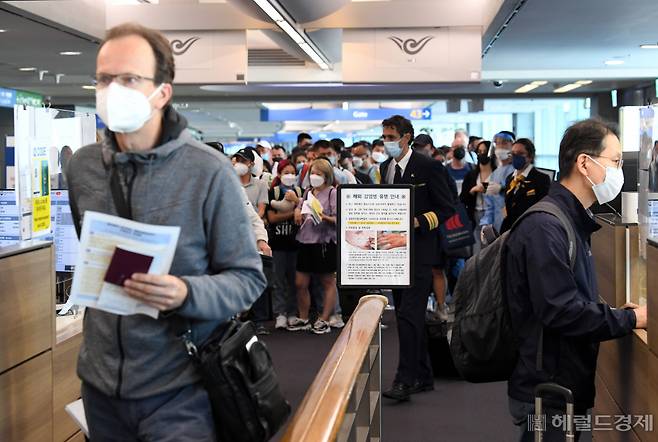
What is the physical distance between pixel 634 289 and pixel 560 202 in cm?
118

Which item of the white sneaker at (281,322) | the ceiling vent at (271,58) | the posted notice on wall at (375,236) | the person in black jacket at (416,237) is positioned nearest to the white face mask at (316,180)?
the white sneaker at (281,322)

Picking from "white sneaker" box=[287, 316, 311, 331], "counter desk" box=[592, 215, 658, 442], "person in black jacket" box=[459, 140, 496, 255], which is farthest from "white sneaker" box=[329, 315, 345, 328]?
"counter desk" box=[592, 215, 658, 442]

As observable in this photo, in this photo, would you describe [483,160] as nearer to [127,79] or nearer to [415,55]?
[415,55]

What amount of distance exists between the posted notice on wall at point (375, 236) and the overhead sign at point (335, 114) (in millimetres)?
25941

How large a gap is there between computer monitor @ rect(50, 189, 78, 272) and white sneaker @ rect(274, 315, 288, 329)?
518cm

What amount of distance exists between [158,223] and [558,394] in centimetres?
167

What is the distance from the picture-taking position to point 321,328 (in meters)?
9.95

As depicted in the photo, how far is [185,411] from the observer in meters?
2.48

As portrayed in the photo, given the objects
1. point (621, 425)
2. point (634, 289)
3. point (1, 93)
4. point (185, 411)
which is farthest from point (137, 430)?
point (1, 93)

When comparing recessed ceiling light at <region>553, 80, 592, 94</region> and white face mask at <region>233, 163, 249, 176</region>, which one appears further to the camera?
recessed ceiling light at <region>553, 80, 592, 94</region>

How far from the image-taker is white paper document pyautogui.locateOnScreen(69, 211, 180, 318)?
2350 mm

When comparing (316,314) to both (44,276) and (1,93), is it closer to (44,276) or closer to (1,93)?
(44,276)

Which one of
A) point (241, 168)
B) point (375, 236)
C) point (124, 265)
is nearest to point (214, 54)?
point (241, 168)

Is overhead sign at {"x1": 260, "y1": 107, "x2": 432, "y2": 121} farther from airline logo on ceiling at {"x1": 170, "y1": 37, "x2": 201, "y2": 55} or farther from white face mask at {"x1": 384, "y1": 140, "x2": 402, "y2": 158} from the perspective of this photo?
white face mask at {"x1": 384, "y1": 140, "x2": 402, "y2": 158}
